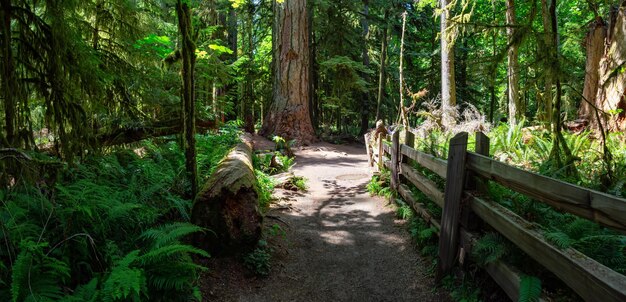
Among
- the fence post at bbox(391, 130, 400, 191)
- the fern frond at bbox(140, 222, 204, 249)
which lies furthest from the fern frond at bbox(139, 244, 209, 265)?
the fence post at bbox(391, 130, 400, 191)

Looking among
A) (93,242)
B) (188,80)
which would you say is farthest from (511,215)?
(188,80)

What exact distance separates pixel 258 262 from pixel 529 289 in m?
3.03

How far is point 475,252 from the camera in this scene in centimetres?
344

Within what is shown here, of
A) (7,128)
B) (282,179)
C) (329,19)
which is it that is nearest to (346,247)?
(282,179)

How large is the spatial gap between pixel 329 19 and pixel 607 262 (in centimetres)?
1925

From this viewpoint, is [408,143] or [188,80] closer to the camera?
[188,80]

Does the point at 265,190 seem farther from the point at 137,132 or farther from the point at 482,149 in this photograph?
the point at 482,149

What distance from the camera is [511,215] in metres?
3.14

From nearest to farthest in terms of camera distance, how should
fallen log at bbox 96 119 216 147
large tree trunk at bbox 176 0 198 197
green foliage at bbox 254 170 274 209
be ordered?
large tree trunk at bbox 176 0 198 197, fallen log at bbox 96 119 216 147, green foliage at bbox 254 170 274 209

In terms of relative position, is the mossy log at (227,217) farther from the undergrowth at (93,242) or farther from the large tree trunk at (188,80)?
the large tree trunk at (188,80)

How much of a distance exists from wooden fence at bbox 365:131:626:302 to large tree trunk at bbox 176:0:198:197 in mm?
3295

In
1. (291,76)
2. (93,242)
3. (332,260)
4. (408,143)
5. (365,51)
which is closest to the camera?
(93,242)

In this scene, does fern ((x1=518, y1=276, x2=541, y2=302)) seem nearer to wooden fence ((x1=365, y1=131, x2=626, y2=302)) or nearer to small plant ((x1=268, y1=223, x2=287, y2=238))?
wooden fence ((x1=365, y1=131, x2=626, y2=302))

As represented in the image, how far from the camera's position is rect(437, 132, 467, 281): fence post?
3900mm
